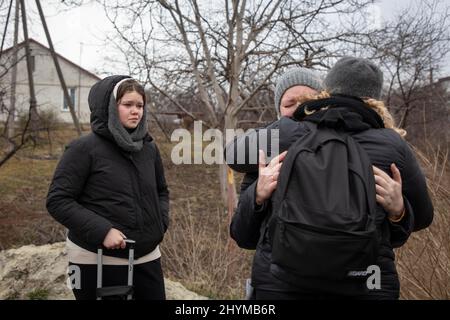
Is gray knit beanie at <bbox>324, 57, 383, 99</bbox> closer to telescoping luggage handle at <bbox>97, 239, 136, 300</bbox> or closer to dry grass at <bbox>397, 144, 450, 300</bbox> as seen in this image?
telescoping luggage handle at <bbox>97, 239, 136, 300</bbox>

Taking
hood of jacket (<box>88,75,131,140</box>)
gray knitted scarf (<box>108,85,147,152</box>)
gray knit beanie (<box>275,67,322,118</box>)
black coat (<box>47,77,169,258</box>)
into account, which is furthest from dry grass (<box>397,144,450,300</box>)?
hood of jacket (<box>88,75,131,140</box>)

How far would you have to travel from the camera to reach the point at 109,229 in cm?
228

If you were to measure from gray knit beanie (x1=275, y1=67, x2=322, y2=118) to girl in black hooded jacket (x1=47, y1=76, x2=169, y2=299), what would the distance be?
2.55 ft

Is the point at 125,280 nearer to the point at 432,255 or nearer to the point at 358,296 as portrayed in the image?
the point at 358,296

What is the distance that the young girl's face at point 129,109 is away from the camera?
248 cm

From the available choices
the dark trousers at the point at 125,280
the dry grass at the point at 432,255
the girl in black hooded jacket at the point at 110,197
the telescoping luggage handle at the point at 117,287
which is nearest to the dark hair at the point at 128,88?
the girl in black hooded jacket at the point at 110,197

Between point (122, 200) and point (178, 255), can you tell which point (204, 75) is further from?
point (122, 200)

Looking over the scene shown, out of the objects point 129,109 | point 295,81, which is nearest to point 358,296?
point 295,81

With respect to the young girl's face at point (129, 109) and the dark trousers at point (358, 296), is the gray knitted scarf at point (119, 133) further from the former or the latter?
the dark trousers at point (358, 296)

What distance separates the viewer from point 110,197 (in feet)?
7.76

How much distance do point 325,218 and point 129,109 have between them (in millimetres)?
1441

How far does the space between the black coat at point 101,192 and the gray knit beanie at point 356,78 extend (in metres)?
1.16

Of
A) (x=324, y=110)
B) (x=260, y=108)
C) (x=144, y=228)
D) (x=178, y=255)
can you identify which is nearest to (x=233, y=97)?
(x=260, y=108)
